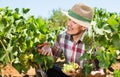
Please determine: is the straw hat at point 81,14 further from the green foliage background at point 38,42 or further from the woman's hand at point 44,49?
the woman's hand at point 44,49

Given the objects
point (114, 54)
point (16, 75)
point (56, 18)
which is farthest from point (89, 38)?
point (56, 18)

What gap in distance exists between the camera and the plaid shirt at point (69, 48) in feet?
15.8

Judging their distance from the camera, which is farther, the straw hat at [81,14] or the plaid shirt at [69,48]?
the plaid shirt at [69,48]

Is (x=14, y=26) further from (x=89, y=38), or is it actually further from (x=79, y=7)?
(x=89, y=38)

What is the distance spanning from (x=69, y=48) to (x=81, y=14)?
0.56m

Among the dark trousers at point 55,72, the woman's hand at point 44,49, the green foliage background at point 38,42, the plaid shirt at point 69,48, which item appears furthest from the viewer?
the dark trousers at point 55,72

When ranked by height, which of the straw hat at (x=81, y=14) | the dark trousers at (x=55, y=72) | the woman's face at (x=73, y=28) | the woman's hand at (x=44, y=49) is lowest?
the dark trousers at (x=55, y=72)

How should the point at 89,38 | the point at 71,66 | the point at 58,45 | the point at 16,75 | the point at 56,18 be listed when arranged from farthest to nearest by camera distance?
the point at 56,18, the point at 16,75, the point at 58,45, the point at 71,66, the point at 89,38

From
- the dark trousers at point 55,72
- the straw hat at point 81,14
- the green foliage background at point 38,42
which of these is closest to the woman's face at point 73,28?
the straw hat at point 81,14

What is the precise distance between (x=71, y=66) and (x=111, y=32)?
0.62m

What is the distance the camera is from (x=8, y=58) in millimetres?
4285

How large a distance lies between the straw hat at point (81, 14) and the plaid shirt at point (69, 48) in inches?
13.9

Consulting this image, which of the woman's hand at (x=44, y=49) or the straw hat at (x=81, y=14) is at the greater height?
the straw hat at (x=81, y=14)

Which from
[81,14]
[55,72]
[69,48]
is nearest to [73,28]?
[81,14]
